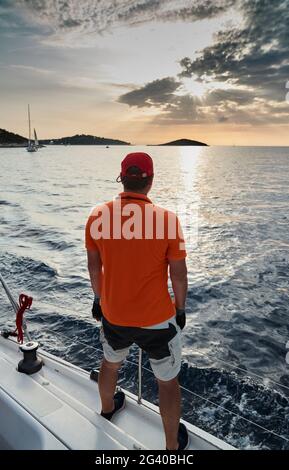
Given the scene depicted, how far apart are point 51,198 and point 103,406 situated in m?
24.4

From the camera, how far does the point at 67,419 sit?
265 cm

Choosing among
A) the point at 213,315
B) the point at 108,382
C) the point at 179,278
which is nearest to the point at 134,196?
the point at 179,278

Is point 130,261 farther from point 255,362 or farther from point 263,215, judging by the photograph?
point 263,215

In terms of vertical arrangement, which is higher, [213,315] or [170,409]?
[170,409]

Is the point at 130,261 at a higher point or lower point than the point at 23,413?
higher

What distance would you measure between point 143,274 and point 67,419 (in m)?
1.38

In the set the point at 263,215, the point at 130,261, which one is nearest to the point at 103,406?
the point at 130,261

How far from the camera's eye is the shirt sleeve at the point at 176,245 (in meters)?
2.25

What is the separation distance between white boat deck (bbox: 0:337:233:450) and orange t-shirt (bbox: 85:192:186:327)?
35.4 inches

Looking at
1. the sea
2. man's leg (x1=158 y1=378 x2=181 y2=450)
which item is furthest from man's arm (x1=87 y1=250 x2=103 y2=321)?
the sea

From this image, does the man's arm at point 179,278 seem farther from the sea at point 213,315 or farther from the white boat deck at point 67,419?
the white boat deck at point 67,419

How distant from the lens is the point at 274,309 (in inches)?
308

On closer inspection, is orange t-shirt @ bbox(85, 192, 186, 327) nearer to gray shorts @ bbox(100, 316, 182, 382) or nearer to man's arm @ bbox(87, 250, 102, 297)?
gray shorts @ bbox(100, 316, 182, 382)

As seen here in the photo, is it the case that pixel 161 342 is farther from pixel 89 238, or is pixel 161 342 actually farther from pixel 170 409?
pixel 89 238
